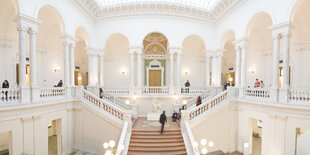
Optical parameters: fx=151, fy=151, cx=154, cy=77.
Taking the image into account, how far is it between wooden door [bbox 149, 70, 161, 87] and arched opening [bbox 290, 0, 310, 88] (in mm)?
11288

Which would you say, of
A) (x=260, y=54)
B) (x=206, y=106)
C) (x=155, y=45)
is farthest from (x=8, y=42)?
(x=260, y=54)

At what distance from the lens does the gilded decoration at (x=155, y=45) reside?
16616 millimetres

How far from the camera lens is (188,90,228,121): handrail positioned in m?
9.60

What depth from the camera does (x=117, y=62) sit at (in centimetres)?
1628

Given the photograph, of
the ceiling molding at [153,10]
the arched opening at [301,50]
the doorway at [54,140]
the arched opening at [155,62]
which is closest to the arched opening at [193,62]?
the arched opening at [155,62]

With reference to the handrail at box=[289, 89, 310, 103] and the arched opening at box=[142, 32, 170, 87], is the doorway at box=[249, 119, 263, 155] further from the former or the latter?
the arched opening at box=[142, 32, 170, 87]

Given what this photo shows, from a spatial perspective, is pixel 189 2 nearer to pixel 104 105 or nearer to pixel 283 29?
pixel 283 29

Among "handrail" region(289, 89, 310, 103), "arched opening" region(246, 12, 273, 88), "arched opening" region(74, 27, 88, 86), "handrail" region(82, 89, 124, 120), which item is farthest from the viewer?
"arched opening" region(74, 27, 88, 86)

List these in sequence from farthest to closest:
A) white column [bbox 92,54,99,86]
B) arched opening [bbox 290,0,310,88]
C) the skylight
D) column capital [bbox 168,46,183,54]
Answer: white column [bbox 92,54,99,86], column capital [bbox 168,46,183,54], the skylight, arched opening [bbox 290,0,310,88]

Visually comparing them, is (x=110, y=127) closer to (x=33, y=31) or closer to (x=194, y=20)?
(x=33, y=31)

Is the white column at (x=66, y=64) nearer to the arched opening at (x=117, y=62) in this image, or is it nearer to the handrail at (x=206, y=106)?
the arched opening at (x=117, y=62)

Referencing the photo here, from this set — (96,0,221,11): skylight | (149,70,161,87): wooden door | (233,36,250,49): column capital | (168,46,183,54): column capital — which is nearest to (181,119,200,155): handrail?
(168,46,183,54): column capital

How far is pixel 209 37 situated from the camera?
14234 millimetres

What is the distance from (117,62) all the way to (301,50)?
→ 50.7ft
